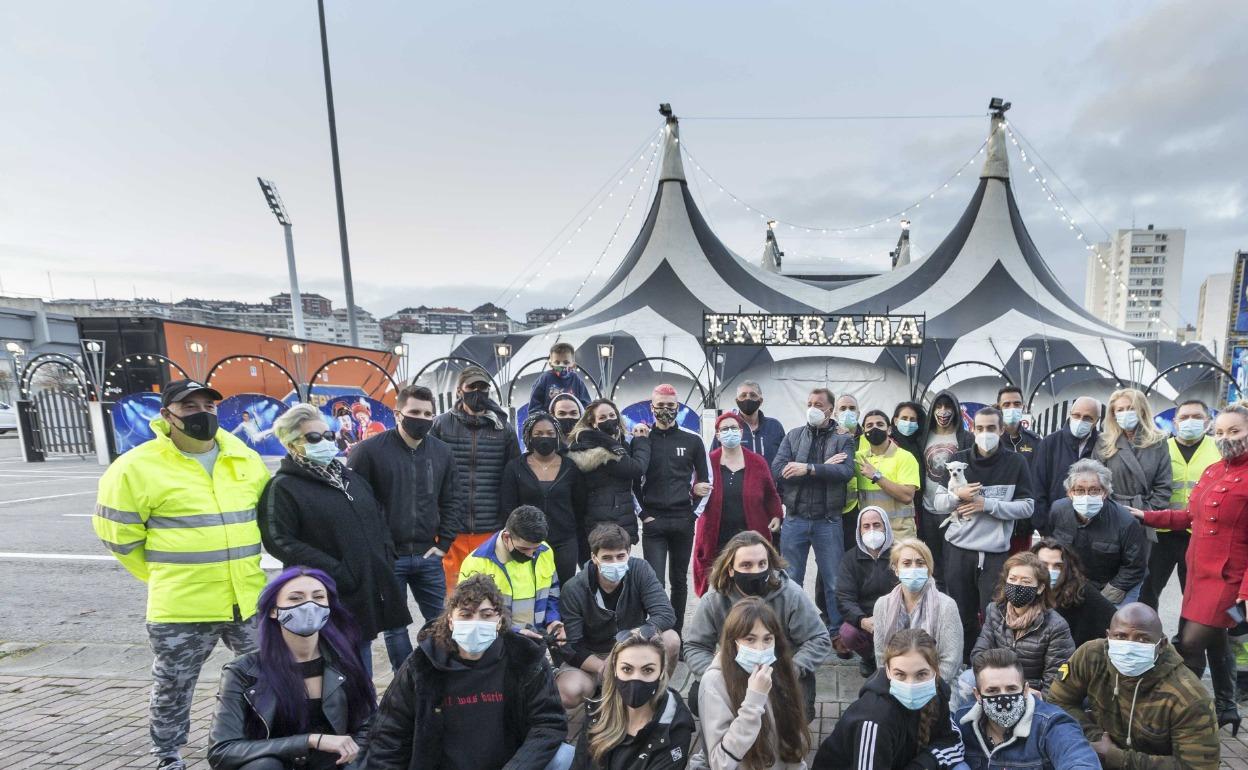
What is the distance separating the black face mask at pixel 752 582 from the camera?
284cm

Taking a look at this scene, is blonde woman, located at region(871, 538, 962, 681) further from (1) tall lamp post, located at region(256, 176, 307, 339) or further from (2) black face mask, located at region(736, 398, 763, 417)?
(1) tall lamp post, located at region(256, 176, 307, 339)

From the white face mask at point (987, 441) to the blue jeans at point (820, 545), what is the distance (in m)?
1.02

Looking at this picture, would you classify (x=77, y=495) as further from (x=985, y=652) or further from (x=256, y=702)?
(x=985, y=652)

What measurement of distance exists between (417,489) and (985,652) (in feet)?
9.46

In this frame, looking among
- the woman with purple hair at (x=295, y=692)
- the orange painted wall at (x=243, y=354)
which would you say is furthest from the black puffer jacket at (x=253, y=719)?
the orange painted wall at (x=243, y=354)

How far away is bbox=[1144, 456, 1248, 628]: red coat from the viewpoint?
9.32ft

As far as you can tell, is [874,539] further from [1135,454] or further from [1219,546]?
[1135,454]

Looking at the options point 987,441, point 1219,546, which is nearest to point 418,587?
point 987,441

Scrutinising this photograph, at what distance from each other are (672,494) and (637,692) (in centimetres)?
168

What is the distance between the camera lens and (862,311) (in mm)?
15273

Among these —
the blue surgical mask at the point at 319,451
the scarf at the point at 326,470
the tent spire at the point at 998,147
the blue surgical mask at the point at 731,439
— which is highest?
the tent spire at the point at 998,147

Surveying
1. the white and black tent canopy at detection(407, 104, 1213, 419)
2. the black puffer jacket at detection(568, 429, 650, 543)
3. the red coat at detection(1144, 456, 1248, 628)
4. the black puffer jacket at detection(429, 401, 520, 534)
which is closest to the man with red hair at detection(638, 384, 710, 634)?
the black puffer jacket at detection(568, 429, 650, 543)

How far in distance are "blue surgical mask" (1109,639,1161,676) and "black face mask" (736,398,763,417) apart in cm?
250

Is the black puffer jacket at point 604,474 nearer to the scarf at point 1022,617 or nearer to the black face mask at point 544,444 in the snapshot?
the black face mask at point 544,444
